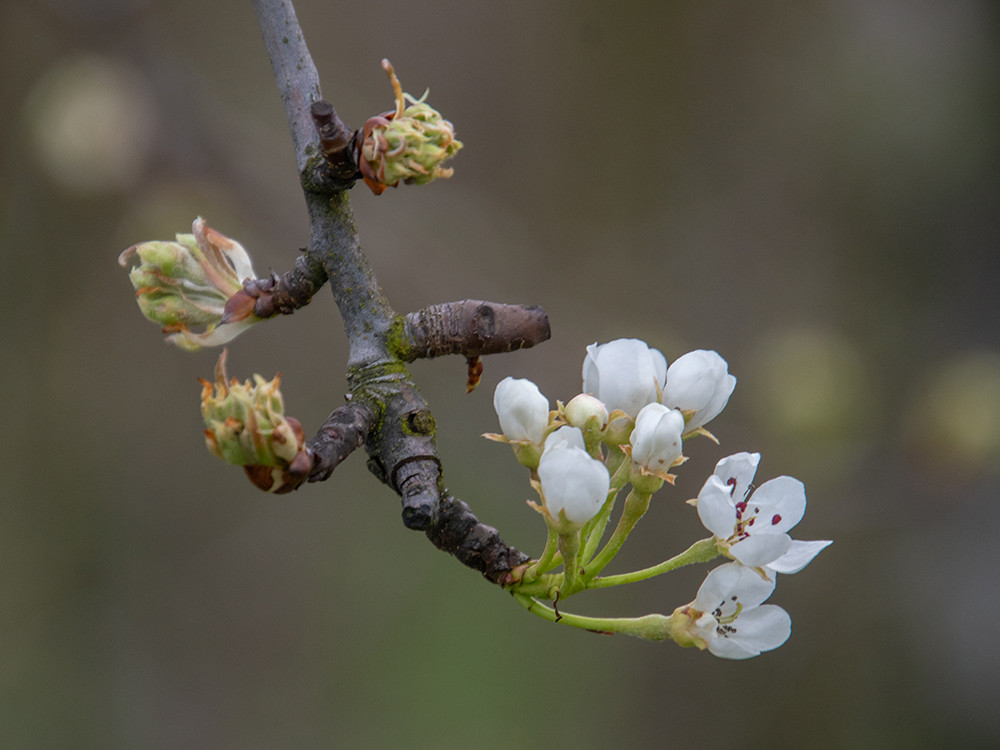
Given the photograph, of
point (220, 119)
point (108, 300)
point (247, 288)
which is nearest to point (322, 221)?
point (247, 288)

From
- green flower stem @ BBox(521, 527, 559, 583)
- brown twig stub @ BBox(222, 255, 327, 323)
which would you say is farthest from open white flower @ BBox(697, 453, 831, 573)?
brown twig stub @ BBox(222, 255, 327, 323)

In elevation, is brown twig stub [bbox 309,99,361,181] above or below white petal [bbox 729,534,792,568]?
above

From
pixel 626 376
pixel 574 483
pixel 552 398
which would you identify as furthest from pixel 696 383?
pixel 552 398

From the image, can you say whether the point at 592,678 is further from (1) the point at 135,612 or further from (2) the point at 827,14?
(2) the point at 827,14

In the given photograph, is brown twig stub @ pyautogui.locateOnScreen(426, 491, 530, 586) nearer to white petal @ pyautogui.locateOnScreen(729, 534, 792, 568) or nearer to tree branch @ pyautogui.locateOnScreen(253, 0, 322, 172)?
white petal @ pyautogui.locateOnScreen(729, 534, 792, 568)

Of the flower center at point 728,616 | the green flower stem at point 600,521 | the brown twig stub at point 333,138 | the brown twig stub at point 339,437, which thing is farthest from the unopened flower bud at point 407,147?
the flower center at point 728,616
